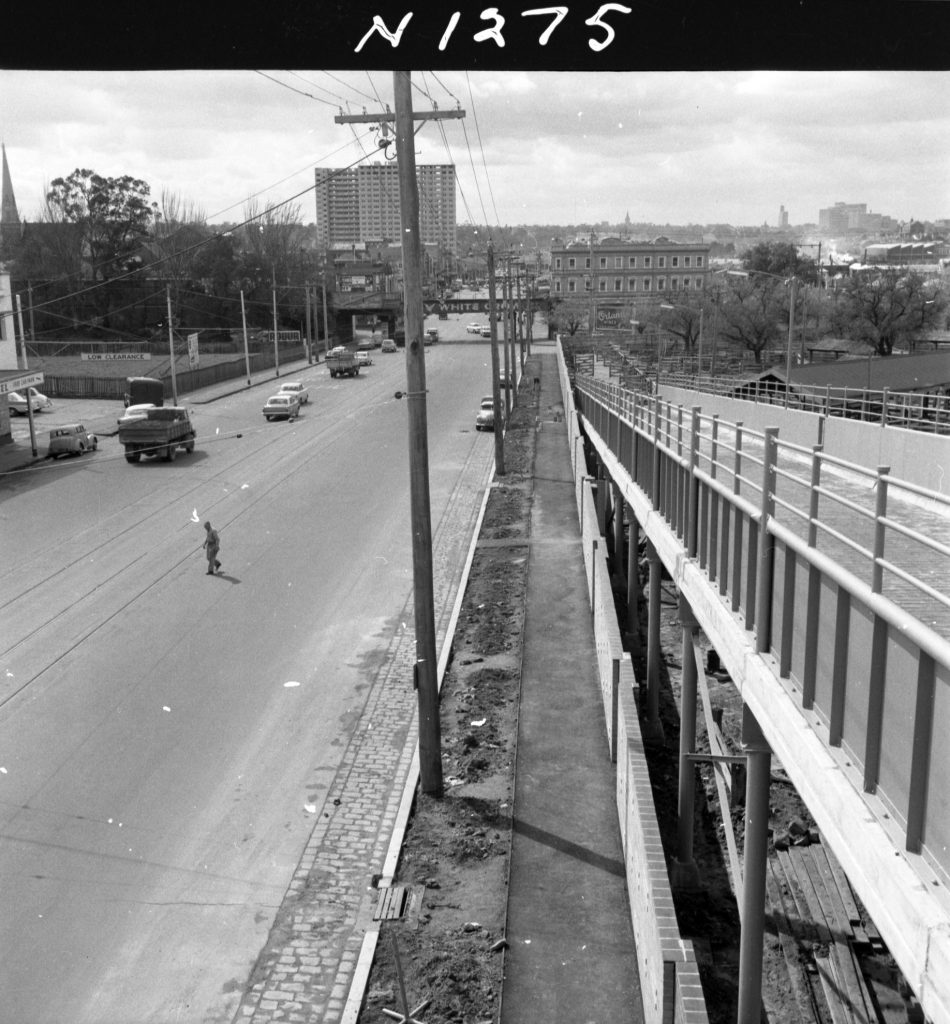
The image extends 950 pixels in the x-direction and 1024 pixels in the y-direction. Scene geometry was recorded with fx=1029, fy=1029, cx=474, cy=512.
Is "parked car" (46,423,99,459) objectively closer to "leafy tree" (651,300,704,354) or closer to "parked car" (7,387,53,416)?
"parked car" (7,387,53,416)

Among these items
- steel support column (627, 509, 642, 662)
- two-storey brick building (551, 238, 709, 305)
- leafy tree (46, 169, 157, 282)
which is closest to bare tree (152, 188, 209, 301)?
Answer: leafy tree (46, 169, 157, 282)

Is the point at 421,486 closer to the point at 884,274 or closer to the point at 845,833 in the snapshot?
the point at 845,833

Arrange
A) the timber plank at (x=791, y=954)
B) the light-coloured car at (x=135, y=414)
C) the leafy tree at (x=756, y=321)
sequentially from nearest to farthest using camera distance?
the timber plank at (x=791, y=954), the light-coloured car at (x=135, y=414), the leafy tree at (x=756, y=321)

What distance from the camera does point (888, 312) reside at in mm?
50844

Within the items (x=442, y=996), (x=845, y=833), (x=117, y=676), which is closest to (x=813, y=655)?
(x=845, y=833)

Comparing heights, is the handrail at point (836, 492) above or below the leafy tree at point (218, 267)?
below

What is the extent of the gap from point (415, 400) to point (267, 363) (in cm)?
5283

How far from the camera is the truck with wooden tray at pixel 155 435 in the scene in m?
33.2

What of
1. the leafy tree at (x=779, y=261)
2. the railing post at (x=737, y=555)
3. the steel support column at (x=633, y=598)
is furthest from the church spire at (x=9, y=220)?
the leafy tree at (x=779, y=261)

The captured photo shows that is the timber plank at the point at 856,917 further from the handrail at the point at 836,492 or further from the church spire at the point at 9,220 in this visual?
the church spire at the point at 9,220

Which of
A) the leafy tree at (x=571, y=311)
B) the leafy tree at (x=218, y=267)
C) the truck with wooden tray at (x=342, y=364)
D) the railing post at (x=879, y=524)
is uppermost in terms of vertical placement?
the leafy tree at (x=218, y=267)

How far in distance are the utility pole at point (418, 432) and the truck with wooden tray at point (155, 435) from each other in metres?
23.3

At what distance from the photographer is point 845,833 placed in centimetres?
396

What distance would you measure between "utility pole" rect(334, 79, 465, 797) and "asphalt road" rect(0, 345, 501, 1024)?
1327 mm
